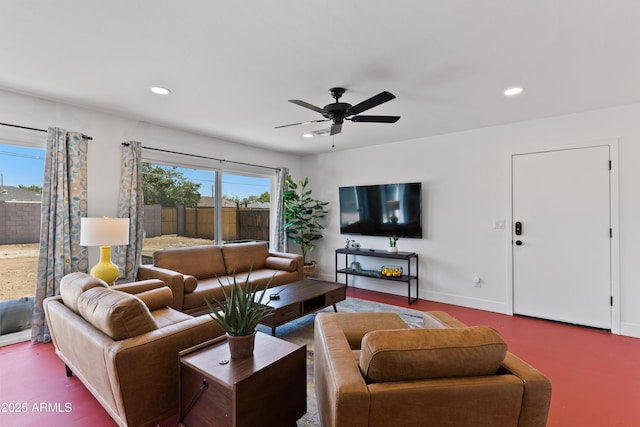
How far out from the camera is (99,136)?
3484 millimetres

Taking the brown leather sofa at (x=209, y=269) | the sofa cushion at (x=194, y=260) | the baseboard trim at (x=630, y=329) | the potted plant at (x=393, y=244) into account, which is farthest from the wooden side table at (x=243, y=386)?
the baseboard trim at (x=630, y=329)

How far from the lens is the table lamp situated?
2.84 m

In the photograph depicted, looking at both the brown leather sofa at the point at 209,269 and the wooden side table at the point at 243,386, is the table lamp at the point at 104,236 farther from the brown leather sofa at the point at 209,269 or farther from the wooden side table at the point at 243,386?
the wooden side table at the point at 243,386

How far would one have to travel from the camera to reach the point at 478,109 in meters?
3.37

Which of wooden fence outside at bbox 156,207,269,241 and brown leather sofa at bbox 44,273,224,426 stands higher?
wooden fence outside at bbox 156,207,269,241

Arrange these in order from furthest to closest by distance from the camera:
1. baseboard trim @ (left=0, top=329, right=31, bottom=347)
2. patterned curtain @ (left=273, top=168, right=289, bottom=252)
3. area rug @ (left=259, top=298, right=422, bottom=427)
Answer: patterned curtain @ (left=273, top=168, right=289, bottom=252)
baseboard trim @ (left=0, top=329, right=31, bottom=347)
area rug @ (left=259, top=298, right=422, bottom=427)

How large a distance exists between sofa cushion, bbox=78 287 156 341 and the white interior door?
4.16 meters

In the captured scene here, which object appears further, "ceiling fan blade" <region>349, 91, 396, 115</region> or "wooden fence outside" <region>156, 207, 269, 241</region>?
"wooden fence outside" <region>156, 207, 269, 241</region>

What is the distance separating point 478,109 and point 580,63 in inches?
41.8

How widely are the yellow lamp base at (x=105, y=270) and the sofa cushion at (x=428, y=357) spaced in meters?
2.78

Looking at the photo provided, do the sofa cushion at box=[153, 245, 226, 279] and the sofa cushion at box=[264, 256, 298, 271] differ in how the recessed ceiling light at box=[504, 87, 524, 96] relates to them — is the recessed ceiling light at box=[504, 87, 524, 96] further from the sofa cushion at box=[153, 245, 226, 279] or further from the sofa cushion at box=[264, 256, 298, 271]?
the sofa cushion at box=[153, 245, 226, 279]

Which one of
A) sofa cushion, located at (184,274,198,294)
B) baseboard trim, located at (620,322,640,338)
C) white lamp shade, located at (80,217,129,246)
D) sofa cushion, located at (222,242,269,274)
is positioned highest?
white lamp shade, located at (80,217,129,246)

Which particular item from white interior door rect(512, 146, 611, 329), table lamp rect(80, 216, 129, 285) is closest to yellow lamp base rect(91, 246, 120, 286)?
table lamp rect(80, 216, 129, 285)

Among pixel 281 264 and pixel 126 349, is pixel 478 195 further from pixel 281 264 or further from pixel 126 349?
pixel 126 349
